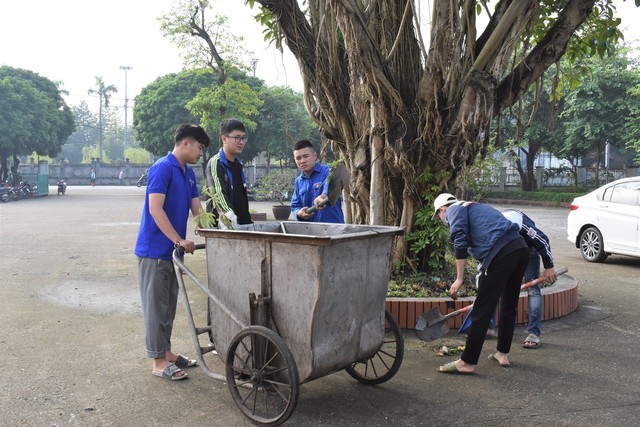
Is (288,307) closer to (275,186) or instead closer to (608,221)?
(608,221)

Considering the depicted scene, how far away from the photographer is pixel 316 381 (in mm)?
4109

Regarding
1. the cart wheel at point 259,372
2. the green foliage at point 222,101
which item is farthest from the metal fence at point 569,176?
the cart wheel at point 259,372

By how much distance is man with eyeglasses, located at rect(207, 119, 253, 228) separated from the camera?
4411 millimetres

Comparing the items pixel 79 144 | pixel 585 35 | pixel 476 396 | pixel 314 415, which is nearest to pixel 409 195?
pixel 476 396

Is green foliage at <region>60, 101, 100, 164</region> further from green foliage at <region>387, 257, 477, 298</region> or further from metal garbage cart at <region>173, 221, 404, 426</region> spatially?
metal garbage cart at <region>173, 221, 404, 426</region>

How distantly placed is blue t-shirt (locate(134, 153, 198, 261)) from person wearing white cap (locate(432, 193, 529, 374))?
1895 mm

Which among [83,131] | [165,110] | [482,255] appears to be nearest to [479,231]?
[482,255]

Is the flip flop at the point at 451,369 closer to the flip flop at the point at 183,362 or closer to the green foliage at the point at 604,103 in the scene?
the flip flop at the point at 183,362

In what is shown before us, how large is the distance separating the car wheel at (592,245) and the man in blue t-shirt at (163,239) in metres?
7.47

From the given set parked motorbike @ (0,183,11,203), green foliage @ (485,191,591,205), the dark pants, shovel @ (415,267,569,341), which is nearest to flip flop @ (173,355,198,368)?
shovel @ (415,267,569,341)

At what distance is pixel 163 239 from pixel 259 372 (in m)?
1.22

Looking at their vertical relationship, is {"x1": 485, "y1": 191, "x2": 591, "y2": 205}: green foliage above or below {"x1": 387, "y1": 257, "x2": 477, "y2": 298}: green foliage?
above

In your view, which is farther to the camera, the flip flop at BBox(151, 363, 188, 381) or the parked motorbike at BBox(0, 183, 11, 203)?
the parked motorbike at BBox(0, 183, 11, 203)

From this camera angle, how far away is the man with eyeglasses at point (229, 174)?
14.5 ft
